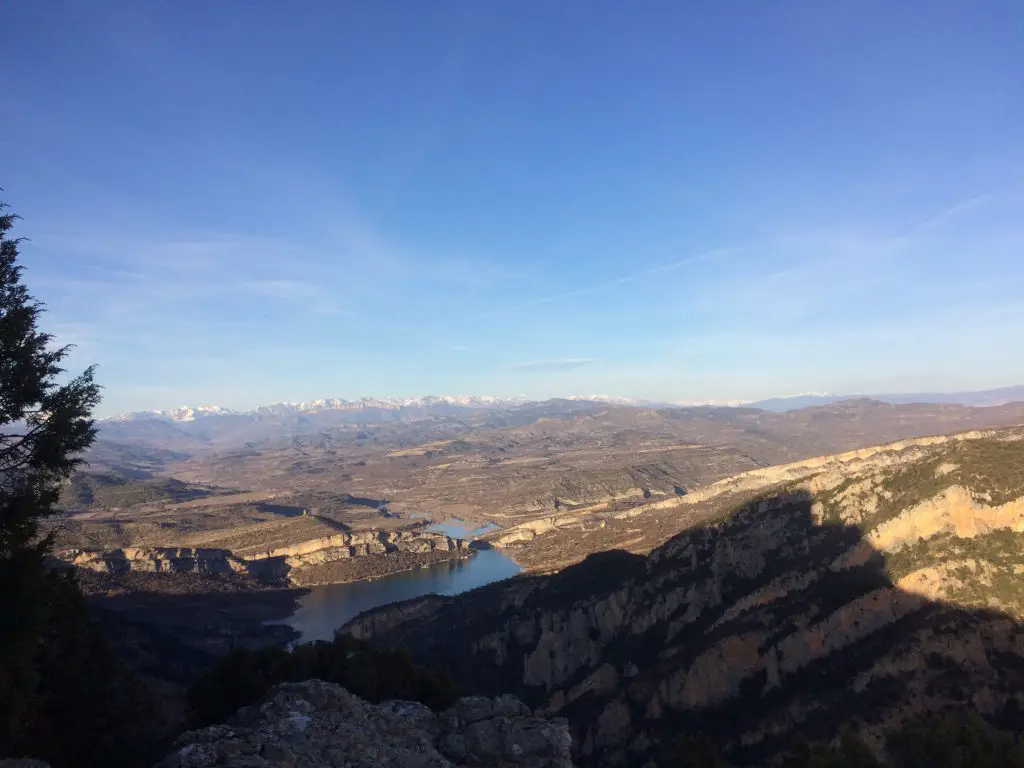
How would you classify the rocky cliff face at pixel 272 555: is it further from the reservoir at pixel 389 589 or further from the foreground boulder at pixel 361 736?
the foreground boulder at pixel 361 736

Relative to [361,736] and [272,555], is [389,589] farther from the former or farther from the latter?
[361,736]

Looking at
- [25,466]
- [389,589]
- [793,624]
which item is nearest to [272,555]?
[389,589]

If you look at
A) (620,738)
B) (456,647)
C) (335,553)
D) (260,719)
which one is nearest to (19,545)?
(260,719)

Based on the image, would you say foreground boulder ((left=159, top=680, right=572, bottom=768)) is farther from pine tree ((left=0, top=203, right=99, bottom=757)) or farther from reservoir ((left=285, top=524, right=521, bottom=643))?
reservoir ((left=285, top=524, right=521, bottom=643))

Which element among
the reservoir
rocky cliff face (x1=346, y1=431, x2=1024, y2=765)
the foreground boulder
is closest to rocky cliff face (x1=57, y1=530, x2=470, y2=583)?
the reservoir

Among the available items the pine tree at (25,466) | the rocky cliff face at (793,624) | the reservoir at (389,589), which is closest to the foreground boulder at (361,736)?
the pine tree at (25,466)

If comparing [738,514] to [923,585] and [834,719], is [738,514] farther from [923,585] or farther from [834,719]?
[834,719]
